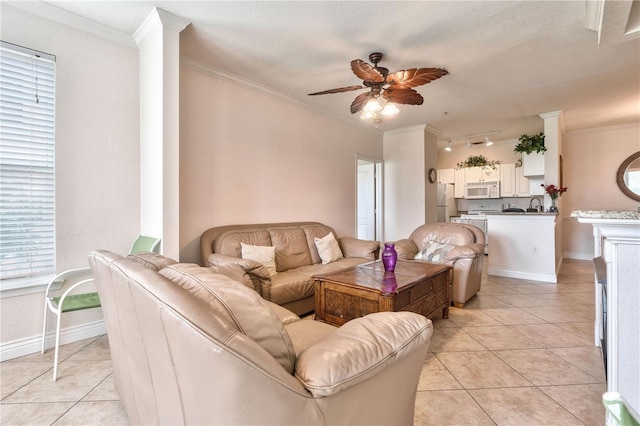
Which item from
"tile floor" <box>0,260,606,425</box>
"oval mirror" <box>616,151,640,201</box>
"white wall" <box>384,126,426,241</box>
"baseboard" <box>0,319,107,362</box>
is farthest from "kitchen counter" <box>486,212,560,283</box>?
"baseboard" <box>0,319,107,362</box>

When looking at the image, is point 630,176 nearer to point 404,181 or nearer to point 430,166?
point 430,166

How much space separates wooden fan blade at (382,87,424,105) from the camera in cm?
283

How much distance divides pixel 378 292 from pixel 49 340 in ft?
8.51

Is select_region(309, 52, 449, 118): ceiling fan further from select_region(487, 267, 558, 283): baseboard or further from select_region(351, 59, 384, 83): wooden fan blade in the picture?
select_region(487, 267, 558, 283): baseboard

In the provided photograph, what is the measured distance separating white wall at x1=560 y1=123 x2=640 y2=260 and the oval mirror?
69mm

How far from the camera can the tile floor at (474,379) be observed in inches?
63.4

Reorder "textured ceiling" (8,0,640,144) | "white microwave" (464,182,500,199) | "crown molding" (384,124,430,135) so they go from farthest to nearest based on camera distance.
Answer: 1. "white microwave" (464,182,500,199)
2. "crown molding" (384,124,430,135)
3. "textured ceiling" (8,0,640,144)

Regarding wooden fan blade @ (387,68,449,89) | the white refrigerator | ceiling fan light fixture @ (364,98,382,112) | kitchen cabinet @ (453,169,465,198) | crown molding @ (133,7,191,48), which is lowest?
the white refrigerator

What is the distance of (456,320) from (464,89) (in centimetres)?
288

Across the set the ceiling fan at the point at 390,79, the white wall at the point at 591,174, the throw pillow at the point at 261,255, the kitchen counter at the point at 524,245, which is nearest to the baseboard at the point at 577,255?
the white wall at the point at 591,174

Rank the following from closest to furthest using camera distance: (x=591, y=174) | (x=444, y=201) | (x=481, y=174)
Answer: (x=591, y=174) < (x=444, y=201) < (x=481, y=174)

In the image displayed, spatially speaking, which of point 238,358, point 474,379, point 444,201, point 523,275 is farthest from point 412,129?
point 238,358

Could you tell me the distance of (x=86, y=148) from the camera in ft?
8.15

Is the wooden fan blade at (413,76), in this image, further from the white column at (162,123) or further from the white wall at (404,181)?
the white wall at (404,181)
